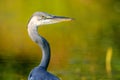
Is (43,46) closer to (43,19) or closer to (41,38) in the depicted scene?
(41,38)

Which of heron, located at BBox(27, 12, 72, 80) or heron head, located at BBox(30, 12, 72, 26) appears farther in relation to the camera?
heron head, located at BBox(30, 12, 72, 26)

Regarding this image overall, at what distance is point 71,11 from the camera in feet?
54.9

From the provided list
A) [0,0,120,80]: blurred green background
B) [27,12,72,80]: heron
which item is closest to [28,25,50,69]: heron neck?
[27,12,72,80]: heron

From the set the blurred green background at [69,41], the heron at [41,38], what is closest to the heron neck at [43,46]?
the heron at [41,38]

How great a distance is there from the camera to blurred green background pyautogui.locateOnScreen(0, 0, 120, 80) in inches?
431

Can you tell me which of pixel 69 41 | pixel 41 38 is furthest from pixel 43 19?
pixel 69 41

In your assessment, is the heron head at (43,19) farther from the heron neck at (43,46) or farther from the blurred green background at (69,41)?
the blurred green background at (69,41)

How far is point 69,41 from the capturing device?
1359cm

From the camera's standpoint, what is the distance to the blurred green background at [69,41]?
1095 cm

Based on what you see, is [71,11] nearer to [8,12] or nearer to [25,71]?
[8,12]

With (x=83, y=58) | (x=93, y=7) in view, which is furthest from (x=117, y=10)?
(x=83, y=58)

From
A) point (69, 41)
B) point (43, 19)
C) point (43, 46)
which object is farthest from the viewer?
point (69, 41)

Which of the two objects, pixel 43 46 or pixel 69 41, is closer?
pixel 43 46

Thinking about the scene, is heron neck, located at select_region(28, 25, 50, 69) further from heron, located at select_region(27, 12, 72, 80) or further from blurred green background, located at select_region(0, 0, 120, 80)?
blurred green background, located at select_region(0, 0, 120, 80)
